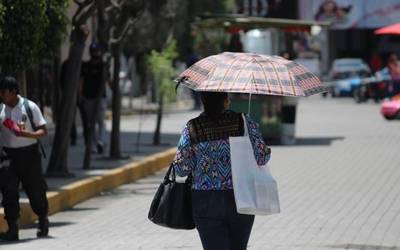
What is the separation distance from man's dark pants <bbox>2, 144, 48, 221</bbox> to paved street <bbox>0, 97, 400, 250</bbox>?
1.22 ft

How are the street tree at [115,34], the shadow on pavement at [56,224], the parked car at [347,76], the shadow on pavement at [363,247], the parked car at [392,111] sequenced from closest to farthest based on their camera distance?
the shadow on pavement at [363,247]
the shadow on pavement at [56,224]
the street tree at [115,34]
the parked car at [392,111]
the parked car at [347,76]

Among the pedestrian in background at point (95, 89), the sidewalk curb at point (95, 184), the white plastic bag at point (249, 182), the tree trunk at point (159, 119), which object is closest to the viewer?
the white plastic bag at point (249, 182)

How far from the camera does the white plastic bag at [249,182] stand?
22.7ft

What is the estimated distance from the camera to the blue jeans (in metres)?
6.93

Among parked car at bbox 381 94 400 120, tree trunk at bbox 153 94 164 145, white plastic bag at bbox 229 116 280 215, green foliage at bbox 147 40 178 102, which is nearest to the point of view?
white plastic bag at bbox 229 116 280 215

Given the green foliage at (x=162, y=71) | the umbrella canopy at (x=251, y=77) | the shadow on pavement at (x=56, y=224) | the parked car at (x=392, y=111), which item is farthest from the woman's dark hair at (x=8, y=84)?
the parked car at (x=392, y=111)

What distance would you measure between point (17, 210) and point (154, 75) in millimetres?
9743

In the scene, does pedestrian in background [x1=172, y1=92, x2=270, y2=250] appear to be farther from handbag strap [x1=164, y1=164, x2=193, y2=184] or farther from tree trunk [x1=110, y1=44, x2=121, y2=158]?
tree trunk [x1=110, y1=44, x2=121, y2=158]

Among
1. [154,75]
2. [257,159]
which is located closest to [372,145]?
[154,75]

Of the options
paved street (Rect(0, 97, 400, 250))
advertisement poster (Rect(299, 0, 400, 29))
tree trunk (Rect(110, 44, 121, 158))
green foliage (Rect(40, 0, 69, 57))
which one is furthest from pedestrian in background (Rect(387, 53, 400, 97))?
green foliage (Rect(40, 0, 69, 57))

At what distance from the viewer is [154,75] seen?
20922 mm

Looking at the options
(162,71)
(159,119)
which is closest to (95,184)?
(162,71)

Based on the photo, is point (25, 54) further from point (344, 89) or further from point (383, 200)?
point (344, 89)

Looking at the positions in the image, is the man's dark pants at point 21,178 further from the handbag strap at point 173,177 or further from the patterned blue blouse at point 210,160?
the patterned blue blouse at point 210,160
